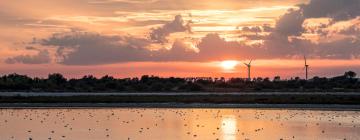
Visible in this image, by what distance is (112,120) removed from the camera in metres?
41.9

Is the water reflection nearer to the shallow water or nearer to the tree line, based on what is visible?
the shallow water

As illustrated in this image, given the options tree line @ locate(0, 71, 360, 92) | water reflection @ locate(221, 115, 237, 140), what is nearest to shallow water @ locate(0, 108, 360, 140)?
water reflection @ locate(221, 115, 237, 140)

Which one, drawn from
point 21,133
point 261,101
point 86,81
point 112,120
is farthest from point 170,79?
point 21,133

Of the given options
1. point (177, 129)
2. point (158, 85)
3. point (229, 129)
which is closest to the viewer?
point (177, 129)

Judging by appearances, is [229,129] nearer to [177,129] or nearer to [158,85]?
[177,129]

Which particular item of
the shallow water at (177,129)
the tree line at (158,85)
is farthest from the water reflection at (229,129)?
the tree line at (158,85)

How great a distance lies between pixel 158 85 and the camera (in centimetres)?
13688

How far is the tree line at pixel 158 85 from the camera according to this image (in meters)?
126

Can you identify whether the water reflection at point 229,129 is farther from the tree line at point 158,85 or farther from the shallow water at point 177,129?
the tree line at point 158,85

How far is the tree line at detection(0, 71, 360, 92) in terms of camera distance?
126125 millimetres

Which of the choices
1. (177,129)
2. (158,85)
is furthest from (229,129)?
(158,85)

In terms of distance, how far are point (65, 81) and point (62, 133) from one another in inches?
4817

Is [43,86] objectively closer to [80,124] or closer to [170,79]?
[170,79]

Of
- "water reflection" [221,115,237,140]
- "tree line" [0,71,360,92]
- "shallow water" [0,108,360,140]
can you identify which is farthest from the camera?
"tree line" [0,71,360,92]
